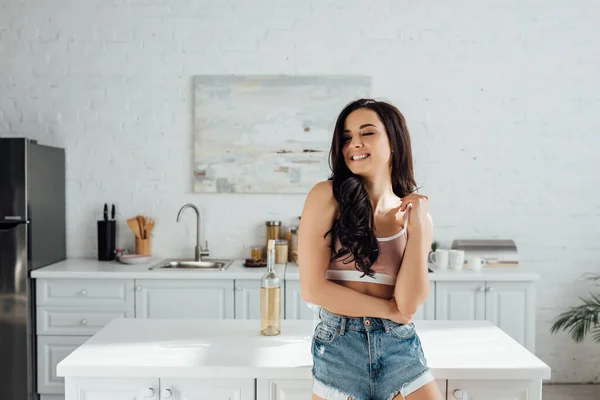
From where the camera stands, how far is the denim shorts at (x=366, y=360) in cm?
148

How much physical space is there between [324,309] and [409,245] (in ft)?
1.05

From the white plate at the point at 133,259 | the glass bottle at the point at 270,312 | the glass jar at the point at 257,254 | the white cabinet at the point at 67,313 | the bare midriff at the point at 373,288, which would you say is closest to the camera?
the bare midriff at the point at 373,288

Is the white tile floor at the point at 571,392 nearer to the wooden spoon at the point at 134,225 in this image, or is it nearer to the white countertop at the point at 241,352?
the white countertop at the point at 241,352

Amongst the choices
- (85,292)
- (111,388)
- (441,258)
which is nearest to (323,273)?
(111,388)

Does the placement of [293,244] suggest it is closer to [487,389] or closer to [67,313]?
[67,313]

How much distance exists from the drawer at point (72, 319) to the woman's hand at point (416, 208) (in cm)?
238

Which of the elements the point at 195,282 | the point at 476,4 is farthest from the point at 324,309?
the point at 476,4

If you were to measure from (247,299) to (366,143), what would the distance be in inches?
80.7

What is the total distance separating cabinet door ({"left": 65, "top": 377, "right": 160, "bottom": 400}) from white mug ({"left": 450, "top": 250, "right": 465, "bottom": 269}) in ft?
7.70

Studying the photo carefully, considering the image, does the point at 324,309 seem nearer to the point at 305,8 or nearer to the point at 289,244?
the point at 289,244

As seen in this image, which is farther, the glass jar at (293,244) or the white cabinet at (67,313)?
the glass jar at (293,244)

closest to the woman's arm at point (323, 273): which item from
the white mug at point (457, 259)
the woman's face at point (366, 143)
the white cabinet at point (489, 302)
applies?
the woman's face at point (366, 143)

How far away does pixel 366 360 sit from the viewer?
1.50 meters

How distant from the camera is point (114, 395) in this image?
67.9 inches
